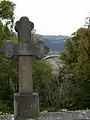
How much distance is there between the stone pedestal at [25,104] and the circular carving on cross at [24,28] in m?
1.29

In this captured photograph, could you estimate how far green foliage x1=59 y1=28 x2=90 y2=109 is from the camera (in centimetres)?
2266

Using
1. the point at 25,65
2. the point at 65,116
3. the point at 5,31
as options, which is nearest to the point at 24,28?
the point at 25,65

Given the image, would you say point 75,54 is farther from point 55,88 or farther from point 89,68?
point 89,68

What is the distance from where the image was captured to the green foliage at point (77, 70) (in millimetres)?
22656

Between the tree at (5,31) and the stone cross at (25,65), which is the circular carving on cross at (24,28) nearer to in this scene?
the stone cross at (25,65)

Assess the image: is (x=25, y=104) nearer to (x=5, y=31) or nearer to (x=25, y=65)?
(x=25, y=65)

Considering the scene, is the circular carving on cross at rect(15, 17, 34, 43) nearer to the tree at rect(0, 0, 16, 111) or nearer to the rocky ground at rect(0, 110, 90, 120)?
the rocky ground at rect(0, 110, 90, 120)

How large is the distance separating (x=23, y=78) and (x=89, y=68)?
46.5 feet

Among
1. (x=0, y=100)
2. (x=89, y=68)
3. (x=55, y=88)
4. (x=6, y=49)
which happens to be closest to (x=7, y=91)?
(x=0, y=100)

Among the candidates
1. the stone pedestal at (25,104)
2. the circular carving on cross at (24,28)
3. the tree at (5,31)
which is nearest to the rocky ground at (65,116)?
the stone pedestal at (25,104)

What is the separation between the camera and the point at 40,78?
24375 mm

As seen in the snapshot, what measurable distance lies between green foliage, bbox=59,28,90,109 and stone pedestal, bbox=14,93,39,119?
13.9 metres

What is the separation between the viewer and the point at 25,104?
332 inches

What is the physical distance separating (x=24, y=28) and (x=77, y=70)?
1571 cm
